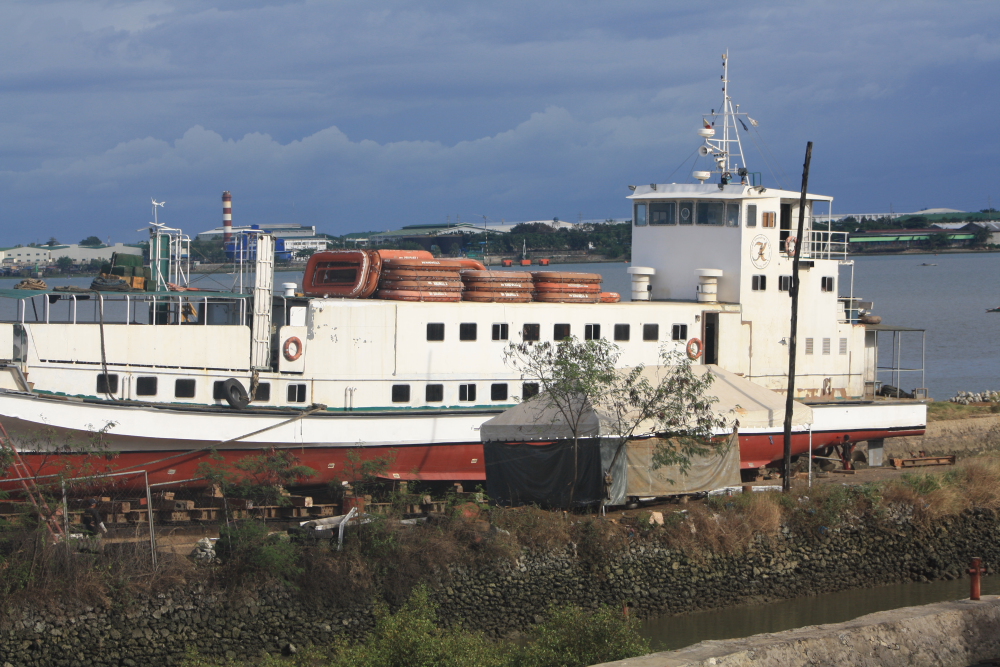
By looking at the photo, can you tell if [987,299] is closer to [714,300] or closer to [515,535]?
[714,300]

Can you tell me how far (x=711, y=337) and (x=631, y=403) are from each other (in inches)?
254

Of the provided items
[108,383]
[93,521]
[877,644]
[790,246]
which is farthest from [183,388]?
[790,246]

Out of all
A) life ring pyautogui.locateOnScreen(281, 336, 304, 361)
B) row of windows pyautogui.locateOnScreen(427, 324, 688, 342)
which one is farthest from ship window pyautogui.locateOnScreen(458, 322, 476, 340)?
life ring pyautogui.locateOnScreen(281, 336, 304, 361)

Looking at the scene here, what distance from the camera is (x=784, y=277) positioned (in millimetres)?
26328

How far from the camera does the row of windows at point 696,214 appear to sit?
85.1ft

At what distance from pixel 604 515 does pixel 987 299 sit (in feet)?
305

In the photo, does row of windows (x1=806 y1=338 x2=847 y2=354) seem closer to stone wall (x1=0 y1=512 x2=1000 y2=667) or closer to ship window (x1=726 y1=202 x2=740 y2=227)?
ship window (x1=726 y1=202 x2=740 y2=227)

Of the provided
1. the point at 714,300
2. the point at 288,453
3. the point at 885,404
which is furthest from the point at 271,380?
the point at 885,404

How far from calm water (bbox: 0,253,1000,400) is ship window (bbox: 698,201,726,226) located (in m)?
11.0

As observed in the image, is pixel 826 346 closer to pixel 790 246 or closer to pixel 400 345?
pixel 790 246

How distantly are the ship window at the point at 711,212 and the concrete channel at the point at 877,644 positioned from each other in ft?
44.3

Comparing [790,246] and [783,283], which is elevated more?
[790,246]

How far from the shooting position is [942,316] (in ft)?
276

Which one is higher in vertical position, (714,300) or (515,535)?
(714,300)
